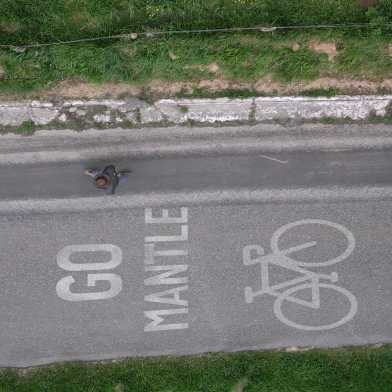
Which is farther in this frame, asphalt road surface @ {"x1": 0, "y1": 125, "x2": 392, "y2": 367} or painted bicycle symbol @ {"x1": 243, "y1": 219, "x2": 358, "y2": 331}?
painted bicycle symbol @ {"x1": 243, "y1": 219, "x2": 358, "y2": 331}

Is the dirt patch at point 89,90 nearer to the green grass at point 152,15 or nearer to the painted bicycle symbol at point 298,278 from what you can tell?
the green grass at point 152,15

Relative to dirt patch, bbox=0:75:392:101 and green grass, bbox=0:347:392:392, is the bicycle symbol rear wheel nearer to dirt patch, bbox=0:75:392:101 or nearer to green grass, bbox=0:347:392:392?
green grass, bbox=0:347:392:392

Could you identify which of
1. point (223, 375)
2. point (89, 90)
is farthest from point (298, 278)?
point (89, 90)

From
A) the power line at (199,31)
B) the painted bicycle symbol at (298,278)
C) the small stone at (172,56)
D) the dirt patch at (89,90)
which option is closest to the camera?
the power line at (199,31)

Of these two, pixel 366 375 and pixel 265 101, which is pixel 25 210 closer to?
pixel 265 101

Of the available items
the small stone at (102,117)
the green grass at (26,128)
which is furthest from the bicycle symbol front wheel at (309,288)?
the green grass at (26,128)

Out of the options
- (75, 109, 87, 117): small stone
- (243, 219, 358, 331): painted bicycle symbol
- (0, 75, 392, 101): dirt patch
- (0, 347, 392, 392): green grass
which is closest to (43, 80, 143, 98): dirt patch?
(0, 75, 392, 101): dirt patch

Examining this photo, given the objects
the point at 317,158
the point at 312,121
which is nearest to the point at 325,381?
the point at 317,158
